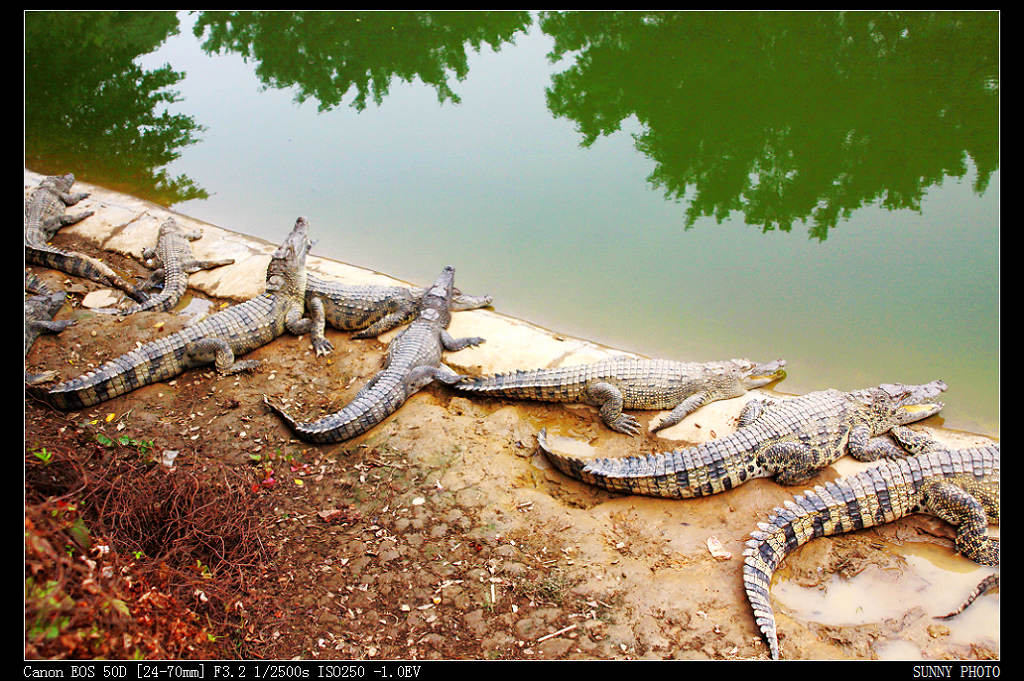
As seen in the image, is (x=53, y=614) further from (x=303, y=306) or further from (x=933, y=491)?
(x=933, y=491)

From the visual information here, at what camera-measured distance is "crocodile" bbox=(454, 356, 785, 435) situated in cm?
481

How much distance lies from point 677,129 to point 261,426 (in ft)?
22.4

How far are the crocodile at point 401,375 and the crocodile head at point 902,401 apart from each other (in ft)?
10.2

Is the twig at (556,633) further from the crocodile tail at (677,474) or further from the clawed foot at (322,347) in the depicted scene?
the clawed foot at (322,347)

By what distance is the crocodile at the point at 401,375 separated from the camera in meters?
4.62

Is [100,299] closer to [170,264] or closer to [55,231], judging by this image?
[170,264]

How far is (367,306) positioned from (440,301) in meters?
0.71

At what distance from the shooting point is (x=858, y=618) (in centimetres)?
→ 329

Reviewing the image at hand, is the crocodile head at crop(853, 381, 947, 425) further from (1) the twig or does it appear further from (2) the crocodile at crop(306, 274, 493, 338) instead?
(2) the crocodile at crop(306, 274, 493, 338)

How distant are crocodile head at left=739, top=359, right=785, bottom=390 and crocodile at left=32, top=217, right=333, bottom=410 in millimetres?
3695

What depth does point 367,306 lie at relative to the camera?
603 cm

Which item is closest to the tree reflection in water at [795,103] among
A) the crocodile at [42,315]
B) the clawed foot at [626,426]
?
the clawed foot at [626,426]

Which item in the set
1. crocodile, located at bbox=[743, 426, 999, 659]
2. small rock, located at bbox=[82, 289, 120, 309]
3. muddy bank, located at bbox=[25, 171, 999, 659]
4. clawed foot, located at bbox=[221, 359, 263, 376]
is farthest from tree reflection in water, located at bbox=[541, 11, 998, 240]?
small rock, located at bbox=[82, 289, 120, 309]

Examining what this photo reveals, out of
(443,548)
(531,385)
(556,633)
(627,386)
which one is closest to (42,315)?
(531,385)
